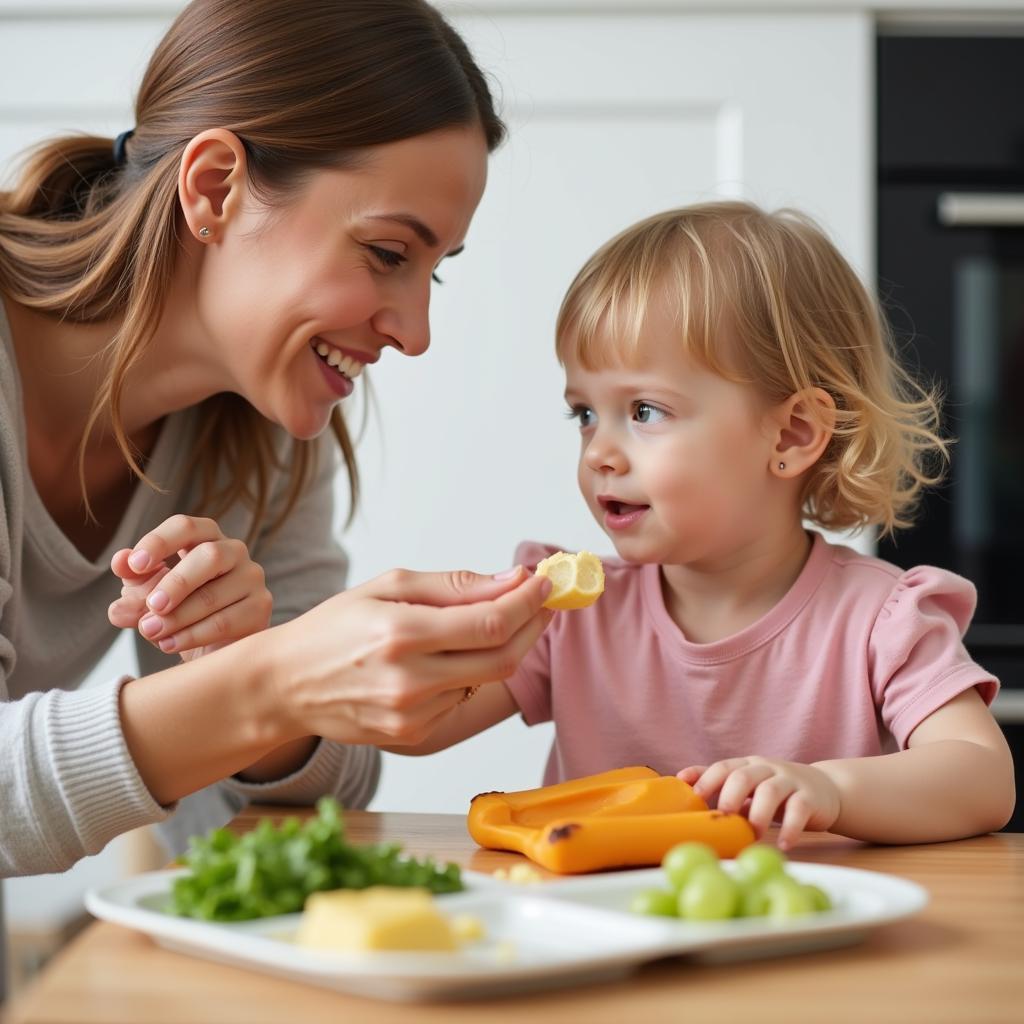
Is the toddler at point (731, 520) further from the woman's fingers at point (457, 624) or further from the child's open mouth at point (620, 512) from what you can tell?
the woman's fingers at point (457, 624)

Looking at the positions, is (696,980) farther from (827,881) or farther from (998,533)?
(998,533)

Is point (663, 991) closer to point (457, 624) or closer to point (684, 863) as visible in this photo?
point (684, 863)

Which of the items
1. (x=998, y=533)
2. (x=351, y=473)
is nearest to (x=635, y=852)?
(x=351, y=473)

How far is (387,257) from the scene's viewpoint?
131cm

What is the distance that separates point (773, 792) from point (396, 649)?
0.89 ft

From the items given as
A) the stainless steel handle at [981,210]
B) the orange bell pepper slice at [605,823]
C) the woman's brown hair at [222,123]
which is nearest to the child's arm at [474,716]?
the orange bell pepper slice at [605,823]

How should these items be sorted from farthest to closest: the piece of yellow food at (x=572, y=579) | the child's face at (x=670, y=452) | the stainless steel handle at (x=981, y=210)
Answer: the stainless steel handle at (x=981, y=210)
the child's face at (x=670, y=452)
the piece of yellow food at (x=572, y=579)

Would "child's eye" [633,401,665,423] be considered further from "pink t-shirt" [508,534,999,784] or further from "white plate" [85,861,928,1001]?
"white plate" [85,861,928,1001]

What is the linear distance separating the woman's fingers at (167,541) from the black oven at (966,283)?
4.00ft

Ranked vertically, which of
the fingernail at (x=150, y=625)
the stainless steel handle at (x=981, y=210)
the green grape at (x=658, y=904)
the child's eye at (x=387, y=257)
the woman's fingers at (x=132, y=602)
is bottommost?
the green grape at (x=658, y=904)

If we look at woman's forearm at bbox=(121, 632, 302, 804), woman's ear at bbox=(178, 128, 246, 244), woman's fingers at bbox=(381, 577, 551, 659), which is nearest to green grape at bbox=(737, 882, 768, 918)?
woman's fingers at bbox=(381, 577, 551, 659)

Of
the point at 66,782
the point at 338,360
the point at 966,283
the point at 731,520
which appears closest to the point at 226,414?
the point at 338,360

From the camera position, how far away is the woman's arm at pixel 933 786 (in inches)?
39.4

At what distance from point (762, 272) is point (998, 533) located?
0.95 m
